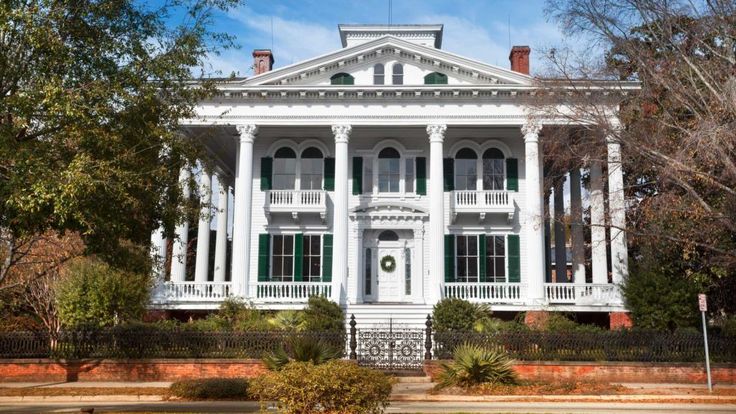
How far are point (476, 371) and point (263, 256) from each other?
14.8 meters

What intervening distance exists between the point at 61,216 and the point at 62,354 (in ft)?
35.2

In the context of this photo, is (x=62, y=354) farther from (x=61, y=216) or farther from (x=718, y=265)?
(x=718, y=265)

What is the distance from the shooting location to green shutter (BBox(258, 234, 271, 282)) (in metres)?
29.5

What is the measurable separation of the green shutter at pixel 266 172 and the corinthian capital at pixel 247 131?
215cm

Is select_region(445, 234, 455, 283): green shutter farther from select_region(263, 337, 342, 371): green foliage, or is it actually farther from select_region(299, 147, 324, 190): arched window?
select_region(263, 337, 342, 371): green foliage

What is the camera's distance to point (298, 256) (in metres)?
30.0

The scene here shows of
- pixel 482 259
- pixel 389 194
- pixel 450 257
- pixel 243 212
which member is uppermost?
pixel 389 194

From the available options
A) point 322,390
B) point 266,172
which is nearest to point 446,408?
point 322,390

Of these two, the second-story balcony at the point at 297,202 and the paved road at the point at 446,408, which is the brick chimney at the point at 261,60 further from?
the paved road at the point at 446,408

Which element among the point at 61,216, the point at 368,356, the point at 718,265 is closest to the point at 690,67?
the point at 718,265

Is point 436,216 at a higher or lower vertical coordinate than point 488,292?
higher

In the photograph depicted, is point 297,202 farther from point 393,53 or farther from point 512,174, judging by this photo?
point 512,174

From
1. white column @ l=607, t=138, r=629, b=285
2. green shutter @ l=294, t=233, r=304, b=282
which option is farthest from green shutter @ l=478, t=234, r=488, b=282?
green shutter @ l=294, t=233, r=304, b=282

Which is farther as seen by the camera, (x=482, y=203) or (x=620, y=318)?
(x=482, y=203)
